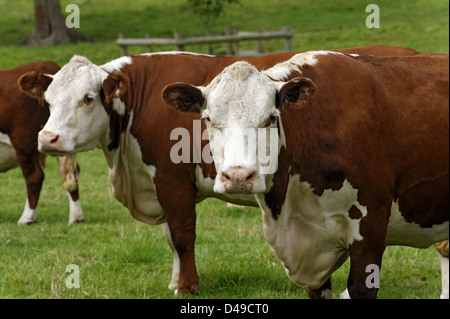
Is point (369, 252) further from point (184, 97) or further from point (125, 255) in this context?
point (125, 255)

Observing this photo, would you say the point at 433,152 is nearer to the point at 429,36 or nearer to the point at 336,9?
the point at 429,36

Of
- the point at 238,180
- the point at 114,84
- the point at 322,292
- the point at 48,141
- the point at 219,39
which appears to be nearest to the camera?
the point at 238,180

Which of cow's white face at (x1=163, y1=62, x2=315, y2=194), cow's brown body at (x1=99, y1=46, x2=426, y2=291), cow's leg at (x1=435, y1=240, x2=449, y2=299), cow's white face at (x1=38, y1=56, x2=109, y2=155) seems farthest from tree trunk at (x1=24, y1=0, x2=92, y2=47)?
cow's white face at (x1=163, y1=62, x2=315, y2=194)

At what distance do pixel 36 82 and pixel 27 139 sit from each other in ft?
9.67

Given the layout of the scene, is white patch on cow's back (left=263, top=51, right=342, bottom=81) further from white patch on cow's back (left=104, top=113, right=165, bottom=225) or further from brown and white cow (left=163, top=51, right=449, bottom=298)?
white patch on cow's back (left=104, top=113, right=165, bottom=225)

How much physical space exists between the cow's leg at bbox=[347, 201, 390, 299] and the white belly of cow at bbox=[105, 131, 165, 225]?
249cm

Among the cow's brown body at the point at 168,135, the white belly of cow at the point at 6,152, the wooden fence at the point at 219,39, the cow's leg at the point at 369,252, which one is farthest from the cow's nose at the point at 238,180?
the wooden fence at the point at 219,39

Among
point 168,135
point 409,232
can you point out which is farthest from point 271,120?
point 168,135

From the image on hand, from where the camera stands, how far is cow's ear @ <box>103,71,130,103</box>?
20.3 feet

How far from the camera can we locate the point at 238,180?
3.90 m

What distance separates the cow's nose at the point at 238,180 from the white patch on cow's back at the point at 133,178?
2.50 metres

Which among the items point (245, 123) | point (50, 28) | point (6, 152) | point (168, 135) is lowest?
point (6, 152)

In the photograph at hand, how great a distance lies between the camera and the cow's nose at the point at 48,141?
5.83 meters
